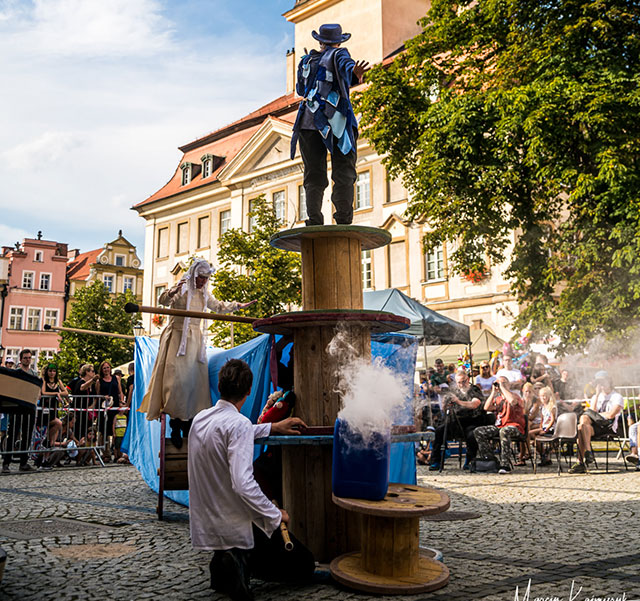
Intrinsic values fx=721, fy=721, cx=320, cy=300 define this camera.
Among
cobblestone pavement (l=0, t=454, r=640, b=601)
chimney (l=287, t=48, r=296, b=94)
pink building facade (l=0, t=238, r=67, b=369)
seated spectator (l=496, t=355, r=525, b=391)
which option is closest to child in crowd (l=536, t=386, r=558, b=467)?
seated spectator (l=496, t=355, r=525, b=391)

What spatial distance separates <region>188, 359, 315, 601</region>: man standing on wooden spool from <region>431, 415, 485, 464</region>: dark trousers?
28.3 feet

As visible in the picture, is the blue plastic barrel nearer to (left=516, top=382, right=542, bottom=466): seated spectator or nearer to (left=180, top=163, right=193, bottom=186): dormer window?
(left=516, top=382, right=542, bottom=466): seated spectator

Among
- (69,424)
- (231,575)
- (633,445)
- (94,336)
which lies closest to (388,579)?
(231,575)

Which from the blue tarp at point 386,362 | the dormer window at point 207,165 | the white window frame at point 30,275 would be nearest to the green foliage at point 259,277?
the dormer window at point 207,165

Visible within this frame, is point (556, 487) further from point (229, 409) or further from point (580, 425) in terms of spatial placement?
point (229, 409)

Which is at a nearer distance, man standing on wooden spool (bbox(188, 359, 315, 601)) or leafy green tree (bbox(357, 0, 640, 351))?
man standing on wooden spool (bbox(188, 359, 315, 601))

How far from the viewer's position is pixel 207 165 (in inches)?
1799

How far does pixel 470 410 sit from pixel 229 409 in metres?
9.06

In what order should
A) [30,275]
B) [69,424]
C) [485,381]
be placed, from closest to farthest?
[485,381] < [69,424] < [30,275]

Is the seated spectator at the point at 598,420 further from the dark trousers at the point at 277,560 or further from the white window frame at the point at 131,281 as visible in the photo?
the white window frame at the point at 131,281

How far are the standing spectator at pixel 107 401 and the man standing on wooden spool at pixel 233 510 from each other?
10.9 m

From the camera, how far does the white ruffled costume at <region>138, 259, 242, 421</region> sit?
751cm

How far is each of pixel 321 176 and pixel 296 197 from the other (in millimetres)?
32723

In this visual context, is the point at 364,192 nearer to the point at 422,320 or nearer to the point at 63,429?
the point at 422,320
